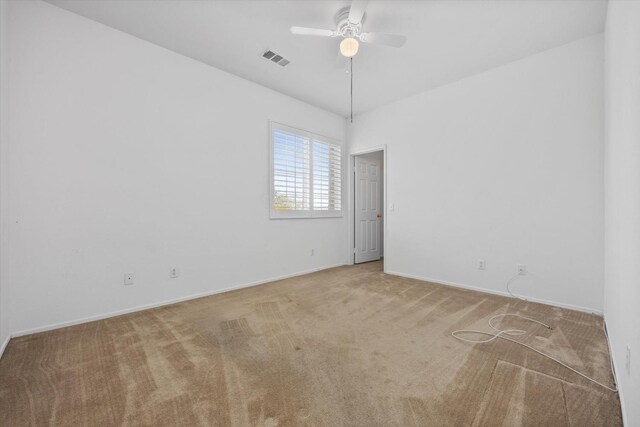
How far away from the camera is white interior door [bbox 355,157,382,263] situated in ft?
17.3

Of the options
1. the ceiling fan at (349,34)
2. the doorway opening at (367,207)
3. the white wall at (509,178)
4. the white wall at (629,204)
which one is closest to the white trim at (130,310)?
the doorway opening at (367,207)

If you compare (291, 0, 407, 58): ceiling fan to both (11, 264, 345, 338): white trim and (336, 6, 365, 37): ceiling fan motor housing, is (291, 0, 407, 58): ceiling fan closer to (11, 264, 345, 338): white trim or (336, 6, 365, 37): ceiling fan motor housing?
(336, 6, 365, 37): ceiling fan motor housing

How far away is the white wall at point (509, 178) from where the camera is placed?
2709 mm

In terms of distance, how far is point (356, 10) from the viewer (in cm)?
210

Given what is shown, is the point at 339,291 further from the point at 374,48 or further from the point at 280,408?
the point at 374,48

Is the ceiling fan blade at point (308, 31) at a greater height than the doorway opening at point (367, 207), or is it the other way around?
the ceiling fan blade at point (308, 31)

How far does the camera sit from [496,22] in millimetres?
2494

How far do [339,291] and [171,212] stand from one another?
231 centimetres

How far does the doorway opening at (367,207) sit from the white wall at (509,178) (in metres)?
0.97

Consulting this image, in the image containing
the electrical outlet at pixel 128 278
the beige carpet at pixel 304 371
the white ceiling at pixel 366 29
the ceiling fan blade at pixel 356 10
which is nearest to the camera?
the beige carpet at pixel 304 371

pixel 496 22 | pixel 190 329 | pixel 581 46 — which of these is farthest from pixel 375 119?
pixel 190 329

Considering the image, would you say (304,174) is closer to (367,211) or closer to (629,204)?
(367,211)

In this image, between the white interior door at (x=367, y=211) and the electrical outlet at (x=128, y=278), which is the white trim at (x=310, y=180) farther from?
the electrical outlet at (x=128, y=278)

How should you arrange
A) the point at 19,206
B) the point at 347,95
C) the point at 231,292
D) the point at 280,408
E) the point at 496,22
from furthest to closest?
the point at 347,95 < the point at 231,292 < the point at 496,22 < the point at 19,206 < the point at 280,408
